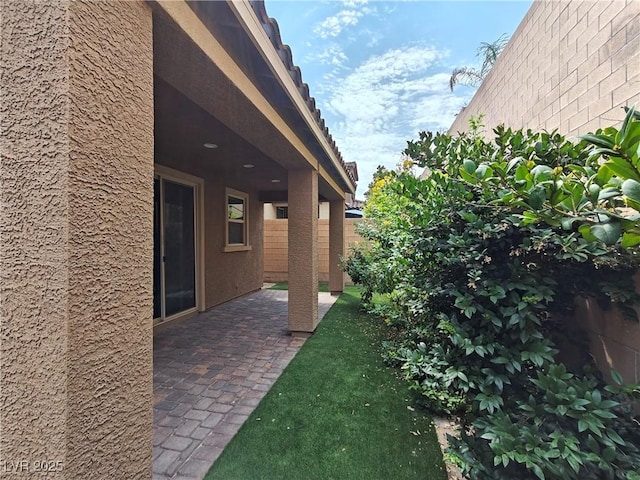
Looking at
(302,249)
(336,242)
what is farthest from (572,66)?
(336,242)

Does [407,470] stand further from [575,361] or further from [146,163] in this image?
[146,163]

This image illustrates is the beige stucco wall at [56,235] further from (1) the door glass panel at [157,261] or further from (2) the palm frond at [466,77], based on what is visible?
(2) the palm frond at [466,77]

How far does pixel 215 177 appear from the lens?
8.27 m

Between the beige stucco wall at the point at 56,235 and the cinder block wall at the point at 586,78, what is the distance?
3152 millimetres

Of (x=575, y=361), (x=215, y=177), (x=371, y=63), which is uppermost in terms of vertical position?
(x=371, y=63)

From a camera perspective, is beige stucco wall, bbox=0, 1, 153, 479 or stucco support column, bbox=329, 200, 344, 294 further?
stucco support column, bbox=329, 200, 344, 294

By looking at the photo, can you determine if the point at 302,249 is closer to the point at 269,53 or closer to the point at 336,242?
the point at 269,53

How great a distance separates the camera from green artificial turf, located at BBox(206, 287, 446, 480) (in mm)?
2564

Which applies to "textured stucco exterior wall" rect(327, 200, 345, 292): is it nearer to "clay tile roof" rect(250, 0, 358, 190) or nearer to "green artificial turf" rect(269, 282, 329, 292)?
"green artificial turf" rect(269, 282, 329, 292)

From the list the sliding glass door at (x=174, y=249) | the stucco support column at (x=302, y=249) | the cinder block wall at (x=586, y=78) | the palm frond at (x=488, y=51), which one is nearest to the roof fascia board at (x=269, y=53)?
the stucco support column at (x=302, y=249)

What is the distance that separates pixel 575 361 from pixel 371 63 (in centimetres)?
985

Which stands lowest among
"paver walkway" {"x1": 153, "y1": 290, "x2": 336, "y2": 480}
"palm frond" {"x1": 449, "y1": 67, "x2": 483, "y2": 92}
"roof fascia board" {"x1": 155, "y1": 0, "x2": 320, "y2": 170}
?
"paver walkway" {"x1": 153, "y1": 290, "x2": 336, "y2": 480}

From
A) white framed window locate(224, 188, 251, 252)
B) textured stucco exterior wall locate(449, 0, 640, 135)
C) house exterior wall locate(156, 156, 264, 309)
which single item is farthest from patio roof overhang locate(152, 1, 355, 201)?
white framed window locate(224, 188, 251, 252)

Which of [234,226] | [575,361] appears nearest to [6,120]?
[575,361]
